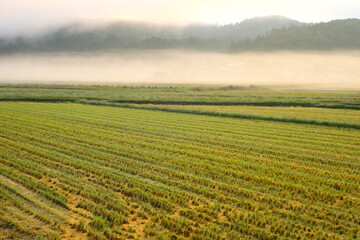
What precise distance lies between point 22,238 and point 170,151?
11.1 metres

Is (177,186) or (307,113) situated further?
(307,113)

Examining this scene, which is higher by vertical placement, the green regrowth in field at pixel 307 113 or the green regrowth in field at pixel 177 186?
the green regrowth in field at pixel 307 113

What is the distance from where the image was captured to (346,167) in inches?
661

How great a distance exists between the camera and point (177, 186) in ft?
44.1

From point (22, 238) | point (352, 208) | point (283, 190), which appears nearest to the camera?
point (22, 238)

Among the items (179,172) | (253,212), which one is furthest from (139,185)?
(253,212)

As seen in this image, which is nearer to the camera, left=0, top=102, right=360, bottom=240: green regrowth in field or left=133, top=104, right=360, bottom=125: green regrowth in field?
left=0, top=102, right=360, bottom=240: green regrowth in field

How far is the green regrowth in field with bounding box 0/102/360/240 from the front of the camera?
392 inches

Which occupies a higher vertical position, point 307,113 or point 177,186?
point 307,113

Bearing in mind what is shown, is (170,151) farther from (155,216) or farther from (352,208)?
(352,208)

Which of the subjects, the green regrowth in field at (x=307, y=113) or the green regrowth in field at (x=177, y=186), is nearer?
the green regrowth in field at (x=177, y=186)

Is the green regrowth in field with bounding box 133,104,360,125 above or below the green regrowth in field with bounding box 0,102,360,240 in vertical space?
above

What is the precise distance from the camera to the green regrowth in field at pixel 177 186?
32.7ft

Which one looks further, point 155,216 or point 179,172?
point 179,172
